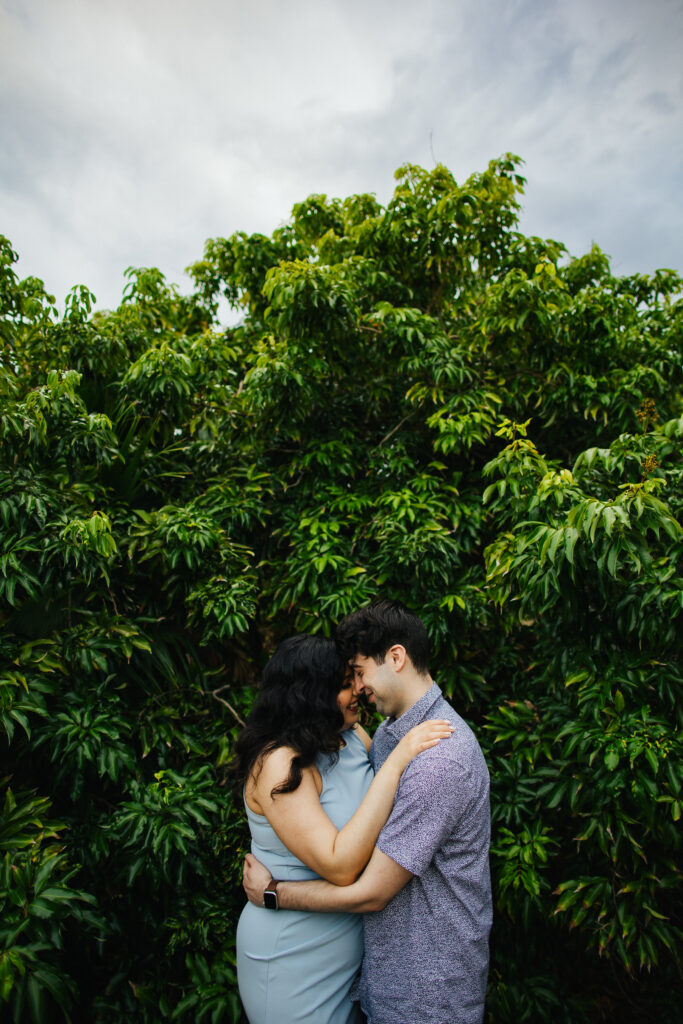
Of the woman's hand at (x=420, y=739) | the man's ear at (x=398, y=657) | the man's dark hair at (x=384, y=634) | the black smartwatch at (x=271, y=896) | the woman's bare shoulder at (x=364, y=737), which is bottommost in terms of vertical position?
the black smartwatch at (x=271, y=896)

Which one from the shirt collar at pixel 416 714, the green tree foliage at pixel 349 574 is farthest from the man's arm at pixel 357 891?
the green tree foliage at pixel 349 574

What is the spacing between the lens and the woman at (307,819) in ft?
4.40

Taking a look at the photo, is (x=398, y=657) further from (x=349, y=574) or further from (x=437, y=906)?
(x=349, y=574)

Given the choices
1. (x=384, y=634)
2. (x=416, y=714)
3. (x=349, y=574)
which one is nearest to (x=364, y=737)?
(x=416, y=714)

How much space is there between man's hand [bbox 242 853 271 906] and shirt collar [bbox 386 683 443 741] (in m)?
0.55

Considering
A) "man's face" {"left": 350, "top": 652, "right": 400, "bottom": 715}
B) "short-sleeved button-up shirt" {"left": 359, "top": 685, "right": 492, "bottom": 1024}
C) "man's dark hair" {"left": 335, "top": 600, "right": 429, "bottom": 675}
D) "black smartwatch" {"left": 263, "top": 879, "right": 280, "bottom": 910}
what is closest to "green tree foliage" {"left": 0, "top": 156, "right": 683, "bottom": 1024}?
"man's dark hair" {"left": 335, "top": 600, "right": 429, "bottom": 675}

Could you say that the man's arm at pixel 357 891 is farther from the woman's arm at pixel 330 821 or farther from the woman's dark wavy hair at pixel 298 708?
the woman's dark wavy hair at pixel 298 708

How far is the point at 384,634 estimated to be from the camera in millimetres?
1606

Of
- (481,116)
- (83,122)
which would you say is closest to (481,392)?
(481,116)

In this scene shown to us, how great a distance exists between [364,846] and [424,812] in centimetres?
18

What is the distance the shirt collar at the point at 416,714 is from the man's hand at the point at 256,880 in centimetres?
55

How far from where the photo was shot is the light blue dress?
144 centimetres

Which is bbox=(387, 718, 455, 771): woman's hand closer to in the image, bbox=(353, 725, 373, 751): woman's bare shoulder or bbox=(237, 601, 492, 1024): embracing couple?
bbox=(237, 601, 492, 1024): embracing couple

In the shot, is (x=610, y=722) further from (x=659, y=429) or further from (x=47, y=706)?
(x=47, y=706)
